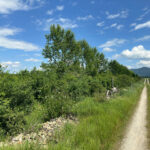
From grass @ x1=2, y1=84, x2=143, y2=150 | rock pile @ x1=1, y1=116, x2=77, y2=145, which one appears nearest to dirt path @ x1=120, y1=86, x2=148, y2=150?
grass @ x1=2, y1=84, x2=143, y2=150

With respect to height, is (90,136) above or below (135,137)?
above

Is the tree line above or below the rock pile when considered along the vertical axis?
above

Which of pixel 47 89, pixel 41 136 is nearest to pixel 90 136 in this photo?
pixel 41 136

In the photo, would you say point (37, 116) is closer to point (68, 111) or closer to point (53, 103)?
point (53, 103)

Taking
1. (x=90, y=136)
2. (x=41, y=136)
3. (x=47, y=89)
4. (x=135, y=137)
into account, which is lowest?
(x=135, y=137)

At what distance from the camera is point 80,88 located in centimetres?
1155

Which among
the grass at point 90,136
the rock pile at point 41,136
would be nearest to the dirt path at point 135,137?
the grass at point 90,136

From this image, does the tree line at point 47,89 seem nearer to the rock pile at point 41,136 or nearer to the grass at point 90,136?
the rock pile at point 41,136

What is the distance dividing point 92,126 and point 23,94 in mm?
4873

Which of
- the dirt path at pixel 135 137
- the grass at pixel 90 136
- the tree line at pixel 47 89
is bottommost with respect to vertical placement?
the dirt path at pixel 135 137

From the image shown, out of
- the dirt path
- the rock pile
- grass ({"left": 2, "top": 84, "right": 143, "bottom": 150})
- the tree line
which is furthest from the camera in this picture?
the tree line

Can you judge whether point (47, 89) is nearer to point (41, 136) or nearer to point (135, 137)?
point (41, 136)

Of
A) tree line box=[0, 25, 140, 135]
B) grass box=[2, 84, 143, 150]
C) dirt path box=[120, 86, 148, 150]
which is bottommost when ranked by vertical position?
dirt path box=[120, 86, 148, 150]

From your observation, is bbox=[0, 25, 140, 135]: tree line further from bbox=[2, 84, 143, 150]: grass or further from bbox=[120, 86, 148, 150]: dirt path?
bbox=[120, 86, 148, 150]: dirt path
